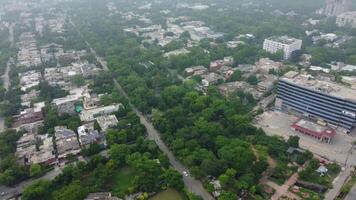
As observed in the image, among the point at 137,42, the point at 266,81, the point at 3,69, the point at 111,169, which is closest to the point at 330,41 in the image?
the point at 266,81

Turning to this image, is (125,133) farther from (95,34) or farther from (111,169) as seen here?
(95,34)

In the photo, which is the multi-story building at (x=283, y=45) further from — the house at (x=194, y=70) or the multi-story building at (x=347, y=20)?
the multi-story building at (x=347, y=20)

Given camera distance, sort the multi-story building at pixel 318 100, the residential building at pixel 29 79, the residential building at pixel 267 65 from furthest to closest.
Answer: the residential building at pixel 267 65 < the residential building at pixel 29 79 < the multi-story building at pixel 318 100

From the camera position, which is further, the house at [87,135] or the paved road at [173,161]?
the house at [87,135]

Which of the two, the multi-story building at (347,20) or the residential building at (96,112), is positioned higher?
the multi-story building at (347,20)

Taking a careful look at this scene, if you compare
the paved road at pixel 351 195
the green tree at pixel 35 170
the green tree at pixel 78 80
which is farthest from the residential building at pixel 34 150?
the paved road at pixel 351 195

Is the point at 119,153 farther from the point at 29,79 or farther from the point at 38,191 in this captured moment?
the point at 29,79
